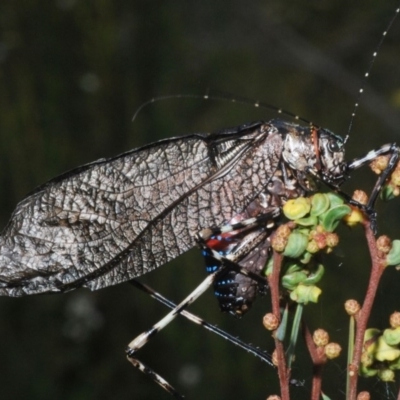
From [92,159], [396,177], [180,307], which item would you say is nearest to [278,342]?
[396,177]

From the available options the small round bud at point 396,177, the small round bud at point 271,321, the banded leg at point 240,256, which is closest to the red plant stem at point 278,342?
the small round bud at point 271,321

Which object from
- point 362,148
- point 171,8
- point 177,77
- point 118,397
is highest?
point 171,8

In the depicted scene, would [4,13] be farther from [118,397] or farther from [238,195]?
[238,195]

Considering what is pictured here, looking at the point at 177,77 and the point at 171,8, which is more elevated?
the point at 171,8

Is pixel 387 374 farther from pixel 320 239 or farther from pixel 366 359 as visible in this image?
pixel 320 239

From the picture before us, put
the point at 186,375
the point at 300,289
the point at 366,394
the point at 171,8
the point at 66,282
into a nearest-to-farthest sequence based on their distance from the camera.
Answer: the point at 366,394, the point at 300,289, the point at 66,282, the point at 186,375, the point at 171,8

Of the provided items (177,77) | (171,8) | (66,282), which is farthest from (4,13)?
(66,282)
